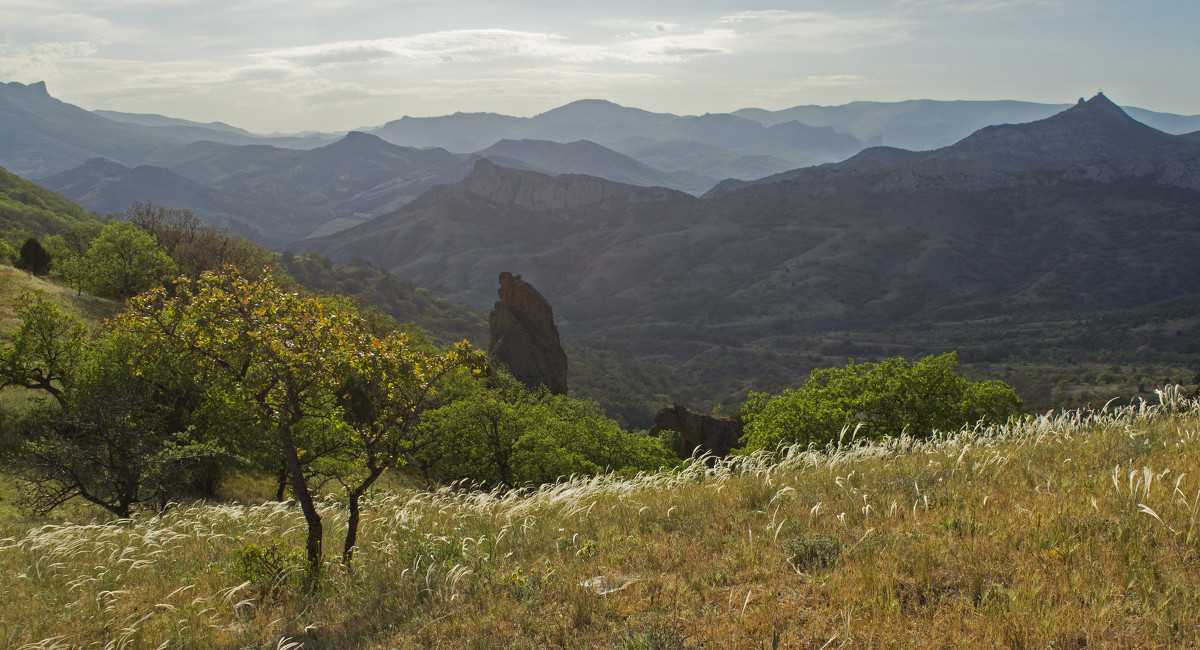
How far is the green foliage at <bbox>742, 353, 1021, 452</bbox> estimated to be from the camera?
26.4 metres

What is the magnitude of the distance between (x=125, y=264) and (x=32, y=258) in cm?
1607

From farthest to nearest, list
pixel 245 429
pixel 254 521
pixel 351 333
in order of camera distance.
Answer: pixel 245 429 < pixel 254 521 < pixel 351 333

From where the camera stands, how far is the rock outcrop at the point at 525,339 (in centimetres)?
6046

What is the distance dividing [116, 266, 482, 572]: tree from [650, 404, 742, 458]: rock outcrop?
3786 cm

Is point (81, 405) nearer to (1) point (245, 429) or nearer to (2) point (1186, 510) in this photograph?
(1) point (245, 429)

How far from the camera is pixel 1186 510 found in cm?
607

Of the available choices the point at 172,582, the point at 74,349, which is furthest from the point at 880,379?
the point at 74,349

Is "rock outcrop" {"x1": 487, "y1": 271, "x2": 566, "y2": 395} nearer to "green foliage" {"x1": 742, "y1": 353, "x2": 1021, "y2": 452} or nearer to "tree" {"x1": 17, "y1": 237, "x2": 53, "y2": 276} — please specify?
"green foliage" {"x1": 742, "y1": 353, "x2": 1021, "y2": 452}

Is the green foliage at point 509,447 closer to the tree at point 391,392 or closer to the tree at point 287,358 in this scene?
the tree at point 391,392

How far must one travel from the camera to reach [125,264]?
47156 millimetres

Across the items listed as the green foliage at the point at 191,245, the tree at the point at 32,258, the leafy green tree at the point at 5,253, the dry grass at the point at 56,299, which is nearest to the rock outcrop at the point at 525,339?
the green foliage at the point at 191,245

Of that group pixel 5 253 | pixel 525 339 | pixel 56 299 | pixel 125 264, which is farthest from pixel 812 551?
pixel 5 253

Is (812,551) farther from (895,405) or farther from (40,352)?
(40,352)

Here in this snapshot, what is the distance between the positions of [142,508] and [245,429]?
812 cm
